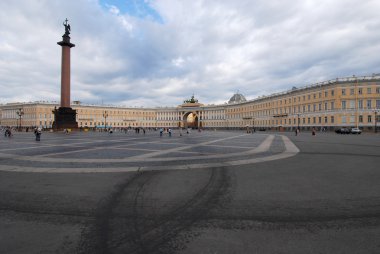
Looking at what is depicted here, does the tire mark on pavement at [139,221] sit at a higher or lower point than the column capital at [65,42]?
lower

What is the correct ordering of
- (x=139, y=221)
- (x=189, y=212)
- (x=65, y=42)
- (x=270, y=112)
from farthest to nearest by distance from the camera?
(x=270, y=112) < (x=65, y=42) < (x=189, y=212) < (x=139, y=221)

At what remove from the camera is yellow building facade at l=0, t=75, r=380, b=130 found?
6550 cm

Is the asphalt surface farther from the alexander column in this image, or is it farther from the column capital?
the column capital

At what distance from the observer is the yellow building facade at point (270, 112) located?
6550 cm

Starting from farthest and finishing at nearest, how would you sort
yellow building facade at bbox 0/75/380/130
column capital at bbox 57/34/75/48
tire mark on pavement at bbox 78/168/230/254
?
yellow building facade at bbox 0/75/380/130 < column capital at bbox 57/34/75/48 < tire mark on pavement at bbox 78/168/230/254

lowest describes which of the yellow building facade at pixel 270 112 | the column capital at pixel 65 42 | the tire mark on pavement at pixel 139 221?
the tire mark on pavement at pixel 139 221

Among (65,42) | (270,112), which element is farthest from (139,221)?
(270,112)

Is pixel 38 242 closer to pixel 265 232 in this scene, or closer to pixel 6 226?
pixel 6 226

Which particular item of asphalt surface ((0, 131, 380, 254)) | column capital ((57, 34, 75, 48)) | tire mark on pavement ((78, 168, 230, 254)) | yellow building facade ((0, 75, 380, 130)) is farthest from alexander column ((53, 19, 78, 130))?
tire mark on pavement ((78, 168, 230, 254))

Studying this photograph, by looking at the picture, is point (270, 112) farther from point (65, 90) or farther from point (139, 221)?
point (139, 221)

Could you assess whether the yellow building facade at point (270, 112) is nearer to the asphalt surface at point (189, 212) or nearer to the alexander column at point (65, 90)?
the alexander column at point (65, 90)

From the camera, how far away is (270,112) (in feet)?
335

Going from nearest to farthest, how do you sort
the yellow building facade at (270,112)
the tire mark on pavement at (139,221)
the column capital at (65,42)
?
the tire mark on pavement at (139,221) < the column capital at (65,42) < the yellow building facade at (270,112)

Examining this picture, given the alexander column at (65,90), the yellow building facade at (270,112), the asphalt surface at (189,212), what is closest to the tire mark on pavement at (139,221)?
the asphalt surface at (189,212)
